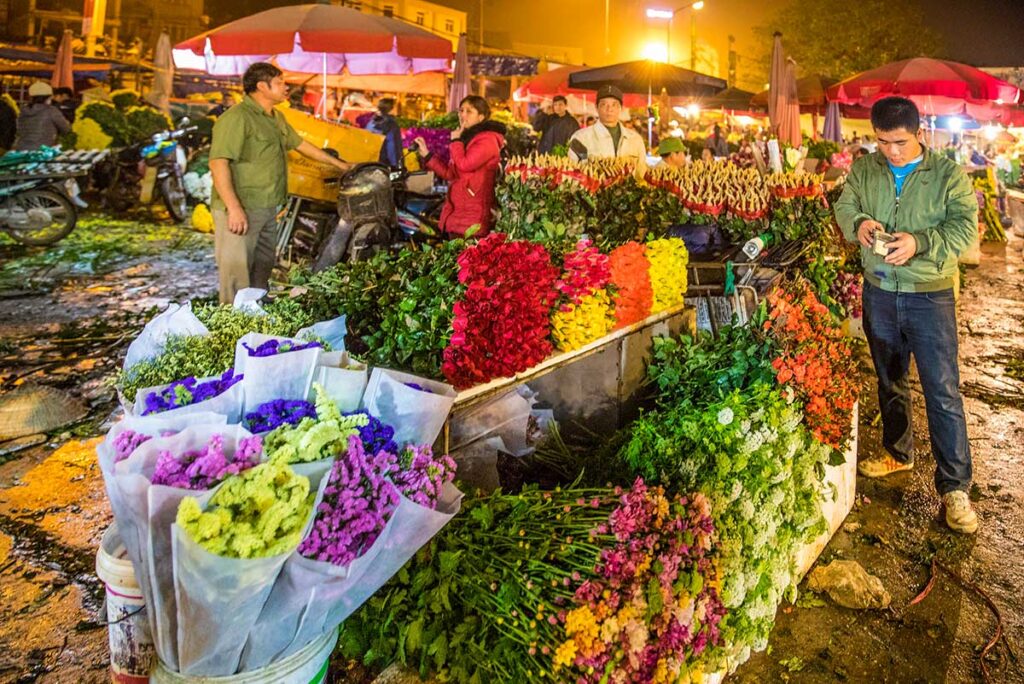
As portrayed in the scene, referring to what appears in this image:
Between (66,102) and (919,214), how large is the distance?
18014mm

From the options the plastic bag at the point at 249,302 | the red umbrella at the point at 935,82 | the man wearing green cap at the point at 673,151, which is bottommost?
the plastic bag at the point at 249,302

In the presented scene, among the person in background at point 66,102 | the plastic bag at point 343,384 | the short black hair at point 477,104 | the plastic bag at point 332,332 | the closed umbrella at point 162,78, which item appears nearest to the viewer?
the plastic bag at point 343,384

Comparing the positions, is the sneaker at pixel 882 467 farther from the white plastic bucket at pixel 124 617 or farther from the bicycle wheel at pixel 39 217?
the bicycle wheel at pixel 39 217

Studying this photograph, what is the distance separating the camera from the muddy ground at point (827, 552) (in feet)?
9.56

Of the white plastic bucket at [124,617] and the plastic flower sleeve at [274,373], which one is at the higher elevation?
the plastic flower sleeve at [274,373]

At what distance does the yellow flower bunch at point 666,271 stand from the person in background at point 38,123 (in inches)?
543

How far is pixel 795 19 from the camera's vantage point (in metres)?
37.5

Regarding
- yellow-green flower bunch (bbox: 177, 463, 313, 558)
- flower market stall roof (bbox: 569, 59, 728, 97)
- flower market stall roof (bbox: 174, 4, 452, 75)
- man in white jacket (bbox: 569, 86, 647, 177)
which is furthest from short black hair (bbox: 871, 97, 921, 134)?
flower market stall roof (bbox: 569, 59, 728, 97)

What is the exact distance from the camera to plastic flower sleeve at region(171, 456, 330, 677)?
5.23 feet

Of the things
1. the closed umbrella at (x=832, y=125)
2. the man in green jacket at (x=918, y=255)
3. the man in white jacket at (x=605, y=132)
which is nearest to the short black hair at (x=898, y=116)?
the man in green jacket at (x=918, y=255)

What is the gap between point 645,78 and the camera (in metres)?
12.7

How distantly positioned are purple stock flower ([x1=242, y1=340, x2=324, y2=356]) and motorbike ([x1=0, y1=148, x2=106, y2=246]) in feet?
31.7

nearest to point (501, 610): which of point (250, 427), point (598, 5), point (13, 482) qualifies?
point (250, 427)

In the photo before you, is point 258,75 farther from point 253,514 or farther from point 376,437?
point 253,514
